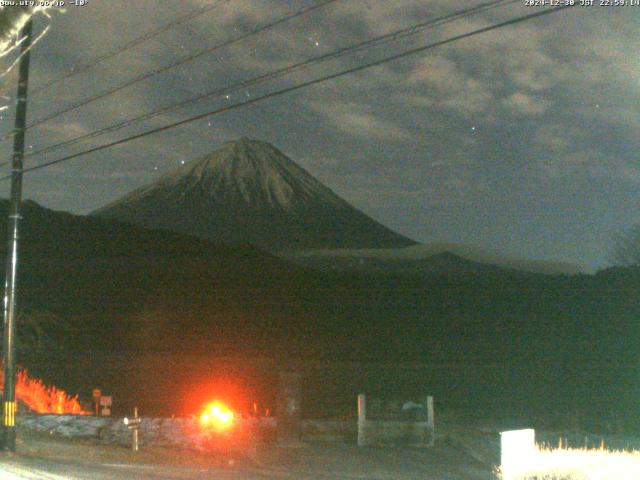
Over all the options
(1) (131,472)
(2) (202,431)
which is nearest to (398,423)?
(2) (202,431)

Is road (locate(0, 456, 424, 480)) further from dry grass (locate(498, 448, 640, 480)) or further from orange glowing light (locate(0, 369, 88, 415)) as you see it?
orange glowing light (locate(0, 369, 88, 415))

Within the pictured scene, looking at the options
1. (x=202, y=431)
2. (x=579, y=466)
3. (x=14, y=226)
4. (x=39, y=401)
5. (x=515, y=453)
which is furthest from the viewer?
(x=39, y=401)

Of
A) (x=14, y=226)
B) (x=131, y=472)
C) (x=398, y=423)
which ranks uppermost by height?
(x=14, y=226)

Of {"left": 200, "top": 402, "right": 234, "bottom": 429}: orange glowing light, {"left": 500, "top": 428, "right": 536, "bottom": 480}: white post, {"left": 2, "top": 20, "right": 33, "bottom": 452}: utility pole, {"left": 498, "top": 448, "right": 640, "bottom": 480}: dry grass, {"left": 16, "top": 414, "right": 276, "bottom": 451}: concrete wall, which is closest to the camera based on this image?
{"left": 498, "top": 448, "right": 640, "bottom": 480}: dry grass

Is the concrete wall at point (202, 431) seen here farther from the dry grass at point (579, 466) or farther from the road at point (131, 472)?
the dry grass at point (579, 466)

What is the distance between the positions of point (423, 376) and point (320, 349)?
20.6m

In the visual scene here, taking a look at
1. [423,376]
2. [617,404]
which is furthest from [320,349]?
[617,404]

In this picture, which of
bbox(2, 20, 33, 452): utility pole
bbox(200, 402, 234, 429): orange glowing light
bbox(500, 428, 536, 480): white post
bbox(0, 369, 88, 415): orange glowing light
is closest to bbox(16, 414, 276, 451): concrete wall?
bbox(200, 402, 234, 429): orange glowing light

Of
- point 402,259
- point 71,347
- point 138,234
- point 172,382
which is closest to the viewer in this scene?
point 172,382

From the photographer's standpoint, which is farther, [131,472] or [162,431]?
[162,431]

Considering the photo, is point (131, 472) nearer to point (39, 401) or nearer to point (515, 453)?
point (515, 453)

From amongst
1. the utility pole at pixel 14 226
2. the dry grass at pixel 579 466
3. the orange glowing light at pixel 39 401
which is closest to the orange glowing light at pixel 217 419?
the utility pole at pixel 14 226

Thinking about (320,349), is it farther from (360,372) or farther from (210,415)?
(210,415)

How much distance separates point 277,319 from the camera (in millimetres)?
83125
